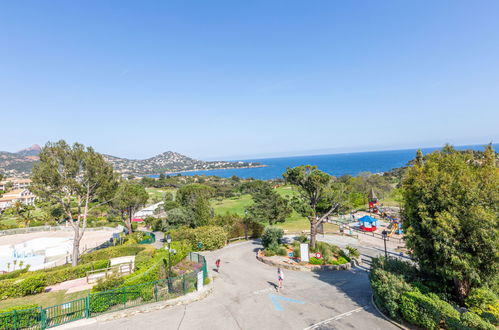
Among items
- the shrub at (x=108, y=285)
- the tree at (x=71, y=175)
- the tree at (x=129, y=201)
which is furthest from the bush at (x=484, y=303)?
the tree at (x=129, y=201)

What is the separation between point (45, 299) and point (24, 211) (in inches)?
2120

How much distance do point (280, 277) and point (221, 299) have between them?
3.90 meters

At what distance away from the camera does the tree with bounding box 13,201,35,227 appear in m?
43.1

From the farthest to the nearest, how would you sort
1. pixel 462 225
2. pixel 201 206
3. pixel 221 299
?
pixel 201 206 → pixel 221 299 → pixel 462 225

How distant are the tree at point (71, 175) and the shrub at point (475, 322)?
25.6 m

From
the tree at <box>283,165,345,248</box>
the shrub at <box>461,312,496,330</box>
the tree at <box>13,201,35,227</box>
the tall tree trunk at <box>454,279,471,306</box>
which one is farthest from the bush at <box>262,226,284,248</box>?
the tree at <box>13,201,35,227</box>

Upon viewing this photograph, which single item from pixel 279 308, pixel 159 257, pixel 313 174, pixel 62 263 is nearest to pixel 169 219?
pixel 62 263

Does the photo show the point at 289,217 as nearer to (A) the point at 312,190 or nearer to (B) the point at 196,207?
(B) the point at 196,207

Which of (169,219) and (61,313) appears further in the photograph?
(169,219)

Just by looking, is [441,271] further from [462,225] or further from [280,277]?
[280,277]

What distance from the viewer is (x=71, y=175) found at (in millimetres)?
21281

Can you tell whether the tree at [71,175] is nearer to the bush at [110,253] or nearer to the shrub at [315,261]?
the bush at [110,253]

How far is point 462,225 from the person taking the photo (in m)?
10.1

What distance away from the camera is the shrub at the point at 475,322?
8094 millimetres
